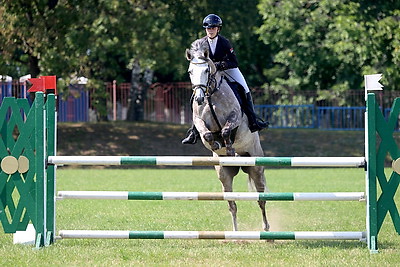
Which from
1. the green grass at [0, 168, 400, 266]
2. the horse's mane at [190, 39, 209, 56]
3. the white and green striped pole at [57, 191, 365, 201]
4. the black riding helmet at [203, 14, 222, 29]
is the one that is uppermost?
the black riding helmet at [203, 14, 222, 29]

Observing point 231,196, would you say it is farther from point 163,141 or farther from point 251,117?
point 163,141

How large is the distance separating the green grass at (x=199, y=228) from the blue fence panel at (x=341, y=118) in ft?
44.6

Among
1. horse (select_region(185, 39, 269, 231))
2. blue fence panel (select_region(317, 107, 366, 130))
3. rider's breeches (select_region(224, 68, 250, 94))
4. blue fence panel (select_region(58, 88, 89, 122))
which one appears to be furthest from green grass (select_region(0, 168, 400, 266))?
blue fence panel (select_region(58, 88, 89, 122))

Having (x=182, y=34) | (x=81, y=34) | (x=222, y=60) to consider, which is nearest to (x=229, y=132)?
(x=222, y=60)

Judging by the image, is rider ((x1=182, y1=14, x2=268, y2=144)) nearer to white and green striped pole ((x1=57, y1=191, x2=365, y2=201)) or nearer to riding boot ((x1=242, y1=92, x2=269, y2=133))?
riding boot ((x1=242, y1=92, x2=269, y2=133))

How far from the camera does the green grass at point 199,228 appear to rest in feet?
24.7

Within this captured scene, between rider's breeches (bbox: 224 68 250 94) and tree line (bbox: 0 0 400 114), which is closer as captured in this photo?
rider's breeches (bbox: 224 68 250 94)

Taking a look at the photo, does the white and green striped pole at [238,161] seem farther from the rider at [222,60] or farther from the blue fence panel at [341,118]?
the blue fence panel at [341,118]

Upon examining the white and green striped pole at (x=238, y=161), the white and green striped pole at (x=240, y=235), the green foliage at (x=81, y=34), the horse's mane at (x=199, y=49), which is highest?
the green foliage at (x=81, y=34)

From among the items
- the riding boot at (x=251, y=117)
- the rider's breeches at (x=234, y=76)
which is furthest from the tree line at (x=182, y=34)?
the riding boot at (x=251, y=117)

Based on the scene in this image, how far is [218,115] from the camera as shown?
959 cm

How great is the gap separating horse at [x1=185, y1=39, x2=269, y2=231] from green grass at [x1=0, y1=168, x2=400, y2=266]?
1.08m

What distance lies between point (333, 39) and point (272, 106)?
390 centimetres

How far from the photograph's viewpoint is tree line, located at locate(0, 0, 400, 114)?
26906mm
